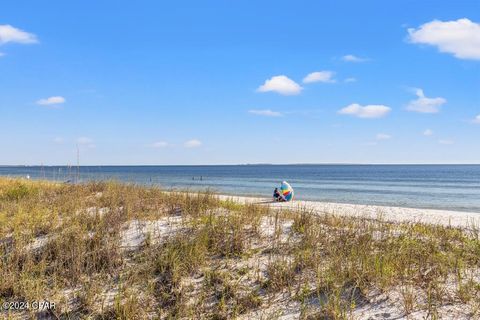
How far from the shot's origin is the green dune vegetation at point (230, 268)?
4.87 m

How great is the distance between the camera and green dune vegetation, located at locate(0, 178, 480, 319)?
4.87 metres

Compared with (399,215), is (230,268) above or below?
above

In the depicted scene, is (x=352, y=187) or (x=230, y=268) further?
(x=352, y=187)

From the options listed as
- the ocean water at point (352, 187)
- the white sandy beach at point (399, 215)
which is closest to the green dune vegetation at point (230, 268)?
the white sandy beach at point (399, 215)

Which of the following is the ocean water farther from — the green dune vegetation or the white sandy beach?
the green dune vegetation

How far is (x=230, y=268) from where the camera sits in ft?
19.2

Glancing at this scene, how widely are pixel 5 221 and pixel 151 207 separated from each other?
3.16 meters

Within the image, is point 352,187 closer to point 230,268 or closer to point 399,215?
point 399,215

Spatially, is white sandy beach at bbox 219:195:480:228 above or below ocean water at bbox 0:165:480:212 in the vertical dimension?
above

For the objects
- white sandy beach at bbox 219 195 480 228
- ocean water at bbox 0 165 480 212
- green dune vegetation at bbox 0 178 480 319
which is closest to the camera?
green dune vegetation at bbox 0 178 480 319

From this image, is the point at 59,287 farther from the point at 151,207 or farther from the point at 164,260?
the point at 151,207

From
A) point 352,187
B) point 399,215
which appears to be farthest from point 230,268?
point 352,187

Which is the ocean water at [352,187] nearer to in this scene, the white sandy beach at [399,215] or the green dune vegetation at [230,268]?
the white sandy beach at [399,215]

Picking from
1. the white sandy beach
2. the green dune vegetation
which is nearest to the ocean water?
the white sandy beach
